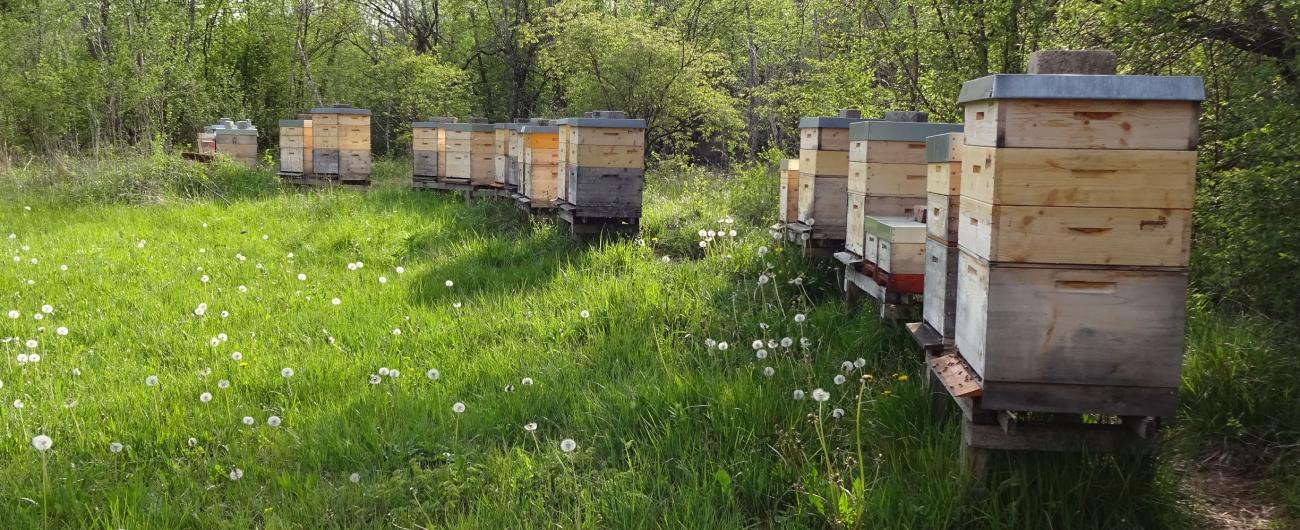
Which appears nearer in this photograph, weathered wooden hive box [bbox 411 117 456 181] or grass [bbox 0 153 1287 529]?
grass [bbox 0 153 1287 529]

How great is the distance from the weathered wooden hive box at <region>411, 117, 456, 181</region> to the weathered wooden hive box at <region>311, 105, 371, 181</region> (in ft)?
2.79

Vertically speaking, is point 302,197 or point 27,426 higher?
point 302,197

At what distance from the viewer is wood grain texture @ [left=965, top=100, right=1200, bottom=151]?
3.27m

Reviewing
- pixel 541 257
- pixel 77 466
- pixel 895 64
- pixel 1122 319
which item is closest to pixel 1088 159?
pixel 1122 319

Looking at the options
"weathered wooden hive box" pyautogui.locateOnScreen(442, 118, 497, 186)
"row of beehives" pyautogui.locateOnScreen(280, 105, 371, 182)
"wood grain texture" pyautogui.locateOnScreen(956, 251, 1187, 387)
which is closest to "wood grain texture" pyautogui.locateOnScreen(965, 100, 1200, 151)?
"wood grain texture" pyautogui.locateOnScreen(956, 251, 1187, 387)

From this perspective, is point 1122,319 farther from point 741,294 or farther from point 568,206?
point 568,206

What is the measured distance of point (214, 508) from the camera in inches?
159

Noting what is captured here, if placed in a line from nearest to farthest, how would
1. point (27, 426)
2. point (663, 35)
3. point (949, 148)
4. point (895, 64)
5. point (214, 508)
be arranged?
point (214, 508), point (949, 148), point (27, 426), point (895, 64), point (663, 35)

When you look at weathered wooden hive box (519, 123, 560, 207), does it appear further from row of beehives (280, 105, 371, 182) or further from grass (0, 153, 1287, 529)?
row of beehives (280, 105, 371, 182)

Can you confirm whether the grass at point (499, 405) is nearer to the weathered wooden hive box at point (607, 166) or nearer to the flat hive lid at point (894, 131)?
the weathered wooden hive box at point (607, 166)

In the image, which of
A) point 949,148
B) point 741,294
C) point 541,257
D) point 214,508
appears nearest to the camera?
point 214,508

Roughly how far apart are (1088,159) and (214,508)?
3684mm

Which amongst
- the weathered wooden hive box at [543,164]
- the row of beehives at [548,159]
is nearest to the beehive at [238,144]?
the row of beehives at [548,159]

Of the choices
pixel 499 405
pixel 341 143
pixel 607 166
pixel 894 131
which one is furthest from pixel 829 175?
pixel 341 143
